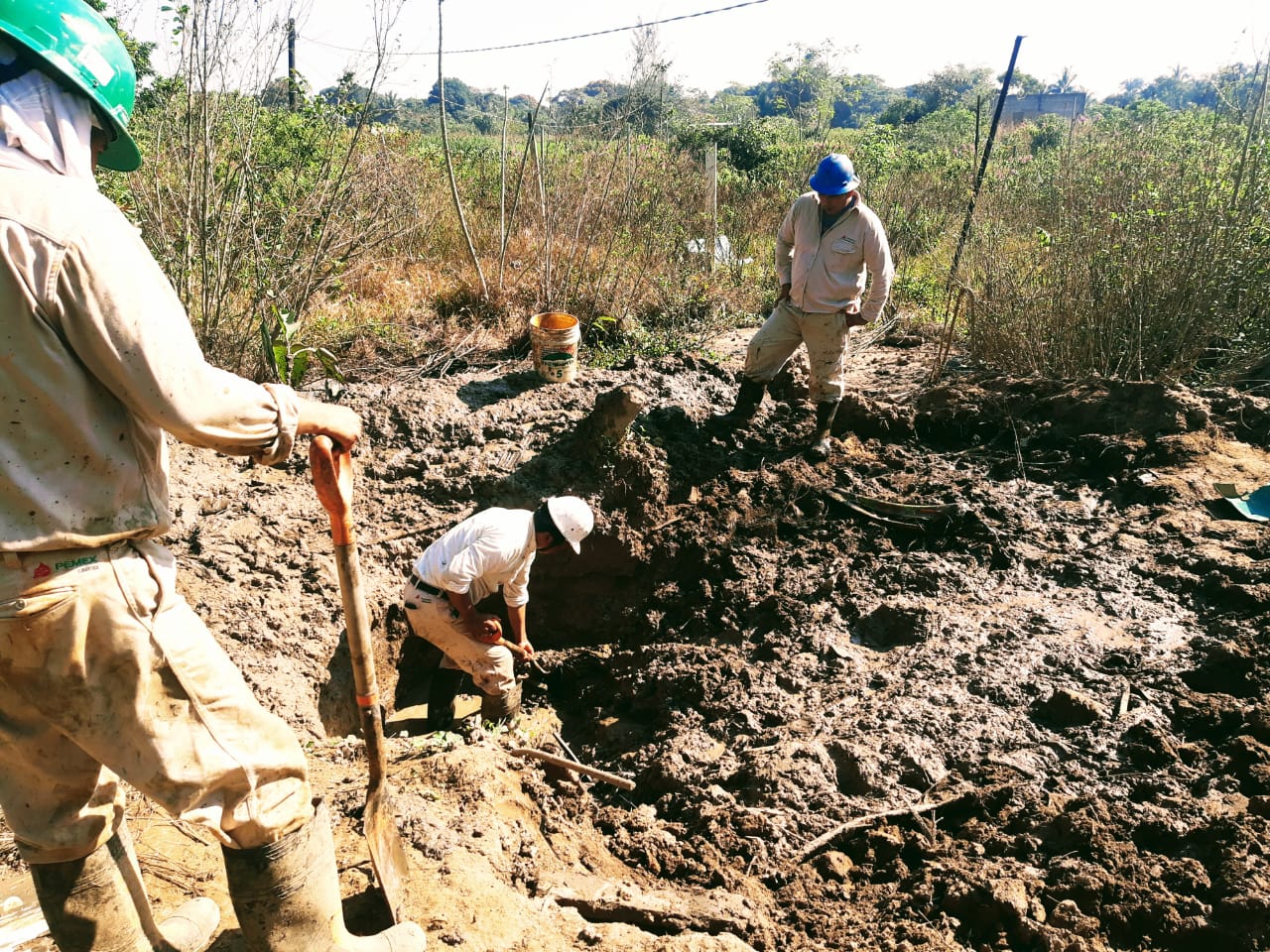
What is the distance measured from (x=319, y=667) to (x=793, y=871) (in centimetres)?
252

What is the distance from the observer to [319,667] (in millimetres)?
4355

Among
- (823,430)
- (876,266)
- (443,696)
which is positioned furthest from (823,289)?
(443,696)

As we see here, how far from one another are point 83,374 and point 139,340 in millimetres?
155

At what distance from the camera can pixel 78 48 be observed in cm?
165

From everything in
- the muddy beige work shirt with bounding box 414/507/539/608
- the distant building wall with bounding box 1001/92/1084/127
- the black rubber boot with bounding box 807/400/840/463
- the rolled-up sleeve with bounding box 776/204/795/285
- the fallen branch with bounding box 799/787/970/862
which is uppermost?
the distant building wall with bounding box 1001/92/1084/127

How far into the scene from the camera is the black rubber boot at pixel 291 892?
2.06 meters

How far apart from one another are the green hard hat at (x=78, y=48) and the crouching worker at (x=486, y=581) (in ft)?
8.43

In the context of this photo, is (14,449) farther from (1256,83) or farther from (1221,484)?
(1256,83)

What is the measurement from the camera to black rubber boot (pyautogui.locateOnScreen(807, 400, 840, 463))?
599cm

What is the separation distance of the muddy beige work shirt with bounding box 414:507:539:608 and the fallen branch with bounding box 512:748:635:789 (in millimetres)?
813

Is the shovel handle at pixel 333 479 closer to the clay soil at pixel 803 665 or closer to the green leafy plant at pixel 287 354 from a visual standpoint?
the clay soil at pixel 803 665

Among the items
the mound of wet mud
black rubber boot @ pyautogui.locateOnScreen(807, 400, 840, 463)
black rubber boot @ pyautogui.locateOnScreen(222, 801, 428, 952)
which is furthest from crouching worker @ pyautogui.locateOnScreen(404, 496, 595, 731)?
black rubber boot @ pyautogui.locateOnScreen(807, 400, 840, 463)

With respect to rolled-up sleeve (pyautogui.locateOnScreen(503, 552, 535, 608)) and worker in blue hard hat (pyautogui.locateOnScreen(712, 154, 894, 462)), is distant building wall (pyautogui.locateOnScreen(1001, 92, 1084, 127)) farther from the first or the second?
rolled-up sleeve (pyautogui.locateOnScreen(503, 552, 535, 608))

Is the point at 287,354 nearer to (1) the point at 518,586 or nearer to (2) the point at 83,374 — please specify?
(1) the point at 518,586
